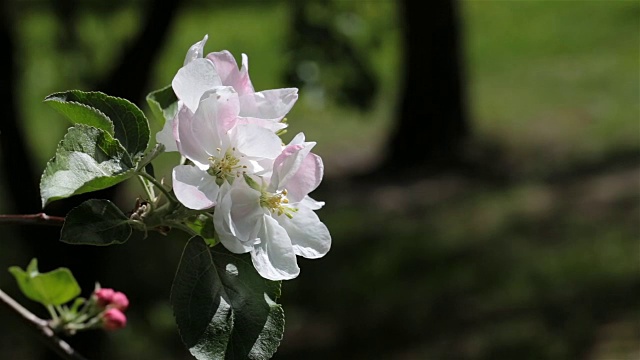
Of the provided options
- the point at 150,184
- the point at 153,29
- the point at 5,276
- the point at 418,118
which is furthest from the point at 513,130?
the point at 150,184

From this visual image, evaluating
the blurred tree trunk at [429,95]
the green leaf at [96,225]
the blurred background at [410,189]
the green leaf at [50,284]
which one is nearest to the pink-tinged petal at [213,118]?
the green leaf at [96,225]

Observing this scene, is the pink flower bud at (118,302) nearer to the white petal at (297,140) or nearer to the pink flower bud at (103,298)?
the pink flower bud at (103,298)

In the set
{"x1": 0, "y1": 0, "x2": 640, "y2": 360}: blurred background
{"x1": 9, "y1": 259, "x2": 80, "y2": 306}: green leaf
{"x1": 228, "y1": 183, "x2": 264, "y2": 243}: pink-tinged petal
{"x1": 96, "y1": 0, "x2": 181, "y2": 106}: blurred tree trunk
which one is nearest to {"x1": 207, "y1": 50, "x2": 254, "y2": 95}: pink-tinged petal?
{"x1": 228, "y1": 183, "x2": 264, "y2": 243}: pink-tinged petal

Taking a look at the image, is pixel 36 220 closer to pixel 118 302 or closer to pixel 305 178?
pixel 305 178

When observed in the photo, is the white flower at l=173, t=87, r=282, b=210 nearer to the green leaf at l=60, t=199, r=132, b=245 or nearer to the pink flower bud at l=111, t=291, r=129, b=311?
the green leaf at l=60, t=199, r=132, b=245

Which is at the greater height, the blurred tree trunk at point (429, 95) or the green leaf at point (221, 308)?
the green leaf at point (221, 308)

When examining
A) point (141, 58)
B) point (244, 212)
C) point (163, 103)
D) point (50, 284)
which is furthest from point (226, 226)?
point (141, 58)

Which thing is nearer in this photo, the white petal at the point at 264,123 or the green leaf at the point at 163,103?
the white petal at the point at 264,123
